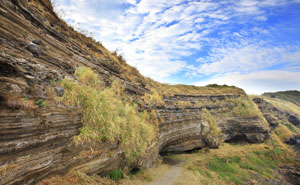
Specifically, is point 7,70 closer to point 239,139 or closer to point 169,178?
point 169,178

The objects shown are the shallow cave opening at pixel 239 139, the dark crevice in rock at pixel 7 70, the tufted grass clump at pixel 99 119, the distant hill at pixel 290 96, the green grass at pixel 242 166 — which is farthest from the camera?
the distant hill at pixel 290 96

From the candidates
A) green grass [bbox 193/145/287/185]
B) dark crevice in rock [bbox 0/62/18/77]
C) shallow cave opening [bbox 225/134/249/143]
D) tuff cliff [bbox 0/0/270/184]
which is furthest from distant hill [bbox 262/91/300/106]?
dark crevice in rock [bbox 0/62/18/77]

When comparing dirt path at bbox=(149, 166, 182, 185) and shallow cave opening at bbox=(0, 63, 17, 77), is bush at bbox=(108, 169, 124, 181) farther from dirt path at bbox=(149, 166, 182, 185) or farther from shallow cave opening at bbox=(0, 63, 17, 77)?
→ shallow cave opening at bbox=(0, 63, 17, 77)

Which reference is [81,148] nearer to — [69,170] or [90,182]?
[69,170]

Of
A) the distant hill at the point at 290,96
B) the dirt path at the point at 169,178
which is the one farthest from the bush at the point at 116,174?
the distant hill at the point at 290,96

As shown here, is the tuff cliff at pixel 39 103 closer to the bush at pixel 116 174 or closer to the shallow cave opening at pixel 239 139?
the bush at pixel 116 174

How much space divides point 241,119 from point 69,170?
26830mm

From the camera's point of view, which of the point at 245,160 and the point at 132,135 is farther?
the point at 245,160

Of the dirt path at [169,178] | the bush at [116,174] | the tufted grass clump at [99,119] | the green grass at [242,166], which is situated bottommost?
the green grass at [242,166]

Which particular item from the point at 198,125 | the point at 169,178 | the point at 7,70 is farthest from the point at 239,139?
the point at 7,70

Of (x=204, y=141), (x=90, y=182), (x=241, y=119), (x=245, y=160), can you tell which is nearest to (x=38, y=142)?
(x=90, y=182)

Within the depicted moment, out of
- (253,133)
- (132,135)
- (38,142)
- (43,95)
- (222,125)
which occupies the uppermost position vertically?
(43,95)

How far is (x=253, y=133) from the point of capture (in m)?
24.4

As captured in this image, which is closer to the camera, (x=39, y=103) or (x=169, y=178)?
(x=39, y=103)
